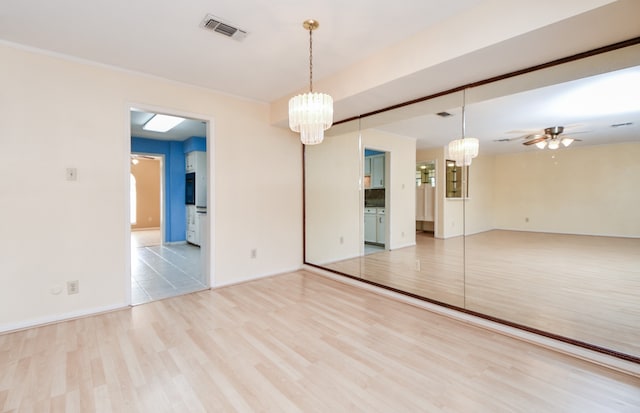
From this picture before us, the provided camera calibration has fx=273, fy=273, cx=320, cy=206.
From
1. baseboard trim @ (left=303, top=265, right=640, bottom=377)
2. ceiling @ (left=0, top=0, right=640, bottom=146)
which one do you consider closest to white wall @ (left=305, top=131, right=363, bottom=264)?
baseboard trim @ (left=303, top=265, right=640, bottom=377)

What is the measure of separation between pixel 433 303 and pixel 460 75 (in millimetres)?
2277

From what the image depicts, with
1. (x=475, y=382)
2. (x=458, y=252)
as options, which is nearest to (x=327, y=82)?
(x=458, y=252)

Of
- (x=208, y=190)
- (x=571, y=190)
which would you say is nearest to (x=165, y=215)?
(x=208, y=190)

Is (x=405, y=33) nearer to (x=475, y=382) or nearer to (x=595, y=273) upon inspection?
(x=475, y=382)

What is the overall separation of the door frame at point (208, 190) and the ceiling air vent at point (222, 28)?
1.44 meters

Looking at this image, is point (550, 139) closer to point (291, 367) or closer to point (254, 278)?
point (291, 367)

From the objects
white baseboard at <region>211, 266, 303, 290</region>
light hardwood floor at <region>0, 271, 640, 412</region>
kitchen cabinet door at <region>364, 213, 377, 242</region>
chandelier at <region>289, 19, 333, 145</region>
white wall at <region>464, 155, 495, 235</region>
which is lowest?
light hardwood floor at <region>0, 271, 640, 412</region>

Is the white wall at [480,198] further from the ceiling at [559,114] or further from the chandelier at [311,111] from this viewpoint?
the chandelier at [311,111]

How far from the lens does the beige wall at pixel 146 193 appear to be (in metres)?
10.1

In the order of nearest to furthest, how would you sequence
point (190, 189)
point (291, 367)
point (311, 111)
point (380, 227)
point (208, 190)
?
point (291, 367)
point (311, 111)
point (208, 190)
point (380, 227)
point (190, 189)

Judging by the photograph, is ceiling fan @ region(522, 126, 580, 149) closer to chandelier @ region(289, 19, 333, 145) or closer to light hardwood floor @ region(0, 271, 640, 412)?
light hardwood floor @ region(0, 271, 640, 412)

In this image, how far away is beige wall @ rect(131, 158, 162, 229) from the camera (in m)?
10.1

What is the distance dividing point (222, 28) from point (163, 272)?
12.6 ft

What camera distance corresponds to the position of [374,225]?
4.23m
